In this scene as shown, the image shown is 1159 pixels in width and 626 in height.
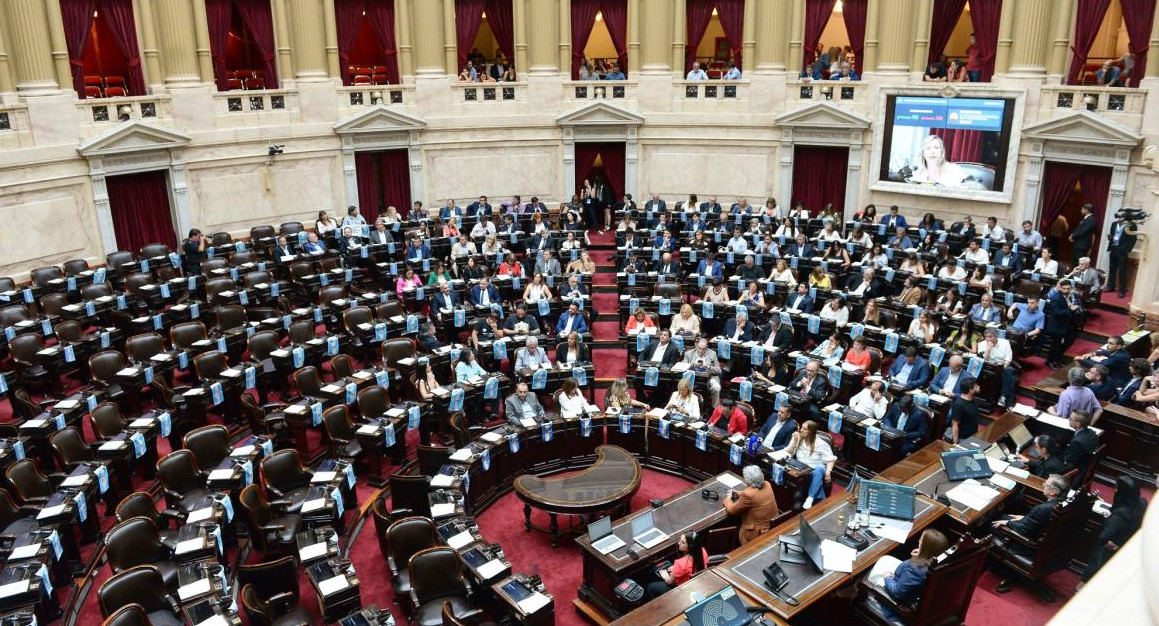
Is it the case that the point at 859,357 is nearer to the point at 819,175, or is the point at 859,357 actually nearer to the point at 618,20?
the point at 819,175

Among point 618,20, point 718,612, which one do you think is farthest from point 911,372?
point 618,20

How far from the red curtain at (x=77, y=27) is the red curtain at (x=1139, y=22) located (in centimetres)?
2479

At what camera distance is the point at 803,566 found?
8883mm

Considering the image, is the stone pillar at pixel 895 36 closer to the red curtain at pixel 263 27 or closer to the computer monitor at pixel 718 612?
the red curtain at pixel 263 27

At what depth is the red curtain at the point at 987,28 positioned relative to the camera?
2253cm

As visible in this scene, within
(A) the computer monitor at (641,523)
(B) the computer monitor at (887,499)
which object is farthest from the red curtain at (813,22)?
(A) the computer monitor at (641,523)

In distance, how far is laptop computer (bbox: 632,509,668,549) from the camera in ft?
32.2

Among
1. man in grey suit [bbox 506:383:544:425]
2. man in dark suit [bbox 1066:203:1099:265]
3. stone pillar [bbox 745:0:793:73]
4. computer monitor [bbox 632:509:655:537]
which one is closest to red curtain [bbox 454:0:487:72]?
stone pillar [bbox 745:0:793:73]

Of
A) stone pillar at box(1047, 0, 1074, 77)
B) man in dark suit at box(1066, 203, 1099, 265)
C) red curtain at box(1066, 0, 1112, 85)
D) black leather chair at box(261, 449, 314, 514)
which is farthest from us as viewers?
stone pillar at box(1047, 0, 1074, 77)

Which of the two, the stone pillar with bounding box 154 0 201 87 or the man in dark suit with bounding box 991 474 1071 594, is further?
the stone pillar with bounding box 154 0 201 87

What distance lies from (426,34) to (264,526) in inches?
707

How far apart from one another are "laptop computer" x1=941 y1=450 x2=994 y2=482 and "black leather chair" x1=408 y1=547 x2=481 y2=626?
6156mm

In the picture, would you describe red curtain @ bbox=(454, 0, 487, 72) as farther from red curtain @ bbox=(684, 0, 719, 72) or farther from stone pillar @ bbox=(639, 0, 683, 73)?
red curtain @ bbox=(684, 0, 719, 72)

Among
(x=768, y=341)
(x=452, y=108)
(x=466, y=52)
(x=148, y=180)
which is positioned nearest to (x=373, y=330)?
(x=768, y=341)
